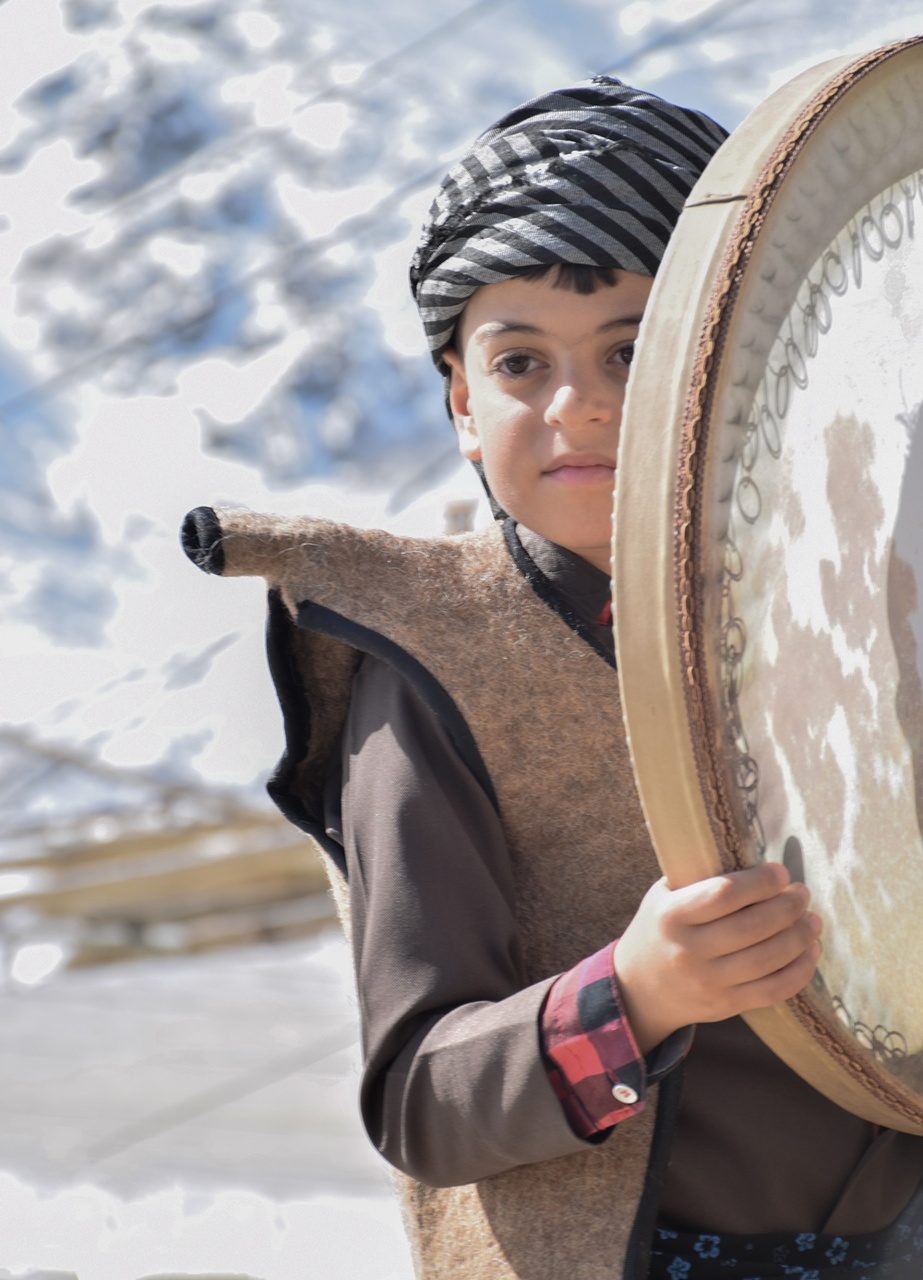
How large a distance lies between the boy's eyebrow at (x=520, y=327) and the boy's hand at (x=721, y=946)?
0.27m

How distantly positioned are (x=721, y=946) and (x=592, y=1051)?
3.1 inches

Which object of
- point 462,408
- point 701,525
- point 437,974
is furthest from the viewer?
point 462,408

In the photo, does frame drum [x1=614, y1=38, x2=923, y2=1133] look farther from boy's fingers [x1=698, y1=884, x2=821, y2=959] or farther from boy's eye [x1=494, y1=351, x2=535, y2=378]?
boy's eye [x1=494, y1=351, x2=535, y2=378]

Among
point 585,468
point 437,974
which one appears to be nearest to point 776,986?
point 437,974

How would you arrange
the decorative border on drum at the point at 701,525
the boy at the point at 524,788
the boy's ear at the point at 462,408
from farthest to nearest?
the boy's ear at the point at 462,408
the boy at the point at 524,788
the decorative border on drum at the point at 701,525

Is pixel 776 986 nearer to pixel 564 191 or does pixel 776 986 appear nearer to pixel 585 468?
pixel 585 468

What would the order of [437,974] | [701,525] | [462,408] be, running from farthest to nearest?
[462,408]
[437,974]
[701,525]

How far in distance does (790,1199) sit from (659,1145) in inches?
3.1

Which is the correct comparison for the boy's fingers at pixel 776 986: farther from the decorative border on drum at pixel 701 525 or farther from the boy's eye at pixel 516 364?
the boy's eye at pixel 516 364

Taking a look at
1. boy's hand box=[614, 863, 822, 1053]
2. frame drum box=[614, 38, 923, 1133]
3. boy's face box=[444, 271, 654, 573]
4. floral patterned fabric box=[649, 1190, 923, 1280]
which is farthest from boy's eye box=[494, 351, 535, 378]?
floral patterned fabric box=[649, 1190, 923, 1280]

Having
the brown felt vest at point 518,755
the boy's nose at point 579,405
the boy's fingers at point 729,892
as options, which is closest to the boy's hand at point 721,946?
the boy's fingers at point 729,892

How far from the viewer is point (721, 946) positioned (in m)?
0.52

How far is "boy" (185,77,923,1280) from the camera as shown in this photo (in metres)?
0.62

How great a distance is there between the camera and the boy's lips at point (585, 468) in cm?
67
